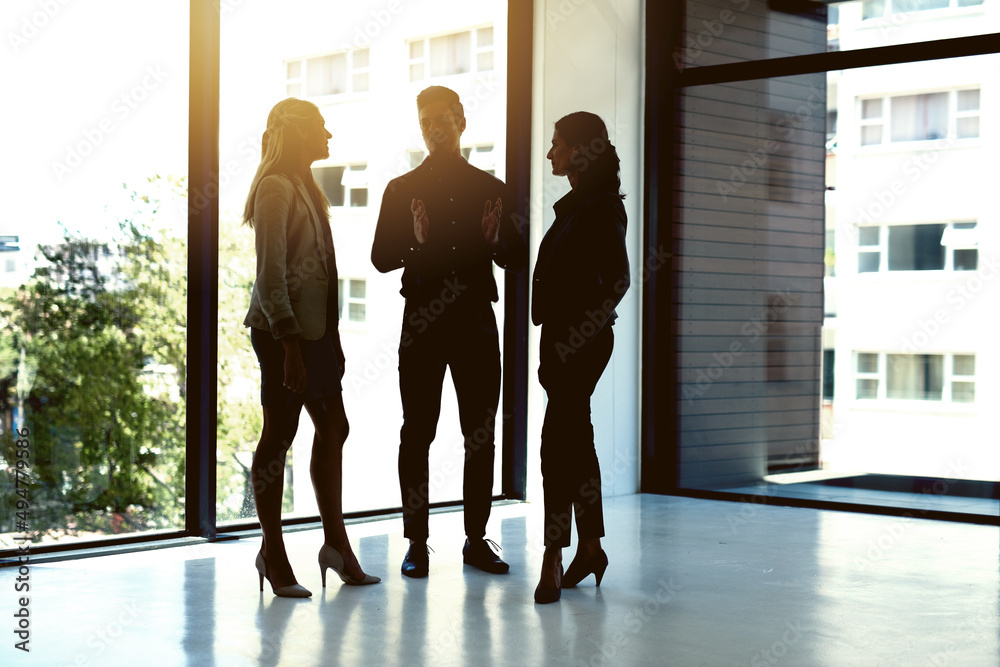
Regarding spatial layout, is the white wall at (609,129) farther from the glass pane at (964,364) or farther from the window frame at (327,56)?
the glass pane at (964,364)

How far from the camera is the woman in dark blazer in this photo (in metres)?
3.29

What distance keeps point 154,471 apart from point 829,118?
3.53m

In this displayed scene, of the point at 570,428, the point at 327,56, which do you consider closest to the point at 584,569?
the point at 570,428

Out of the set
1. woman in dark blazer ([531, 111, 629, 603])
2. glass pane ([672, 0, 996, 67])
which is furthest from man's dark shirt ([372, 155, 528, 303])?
glass pane ([672, 0, 996, 67])

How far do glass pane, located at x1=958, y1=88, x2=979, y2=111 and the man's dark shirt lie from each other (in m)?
2.46

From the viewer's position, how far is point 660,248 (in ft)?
19.0

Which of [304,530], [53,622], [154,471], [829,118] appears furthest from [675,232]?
[53,622]

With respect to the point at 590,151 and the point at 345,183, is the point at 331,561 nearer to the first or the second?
the point at 590,151

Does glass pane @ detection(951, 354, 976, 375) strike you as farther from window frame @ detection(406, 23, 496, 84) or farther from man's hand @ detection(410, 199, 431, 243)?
man's hand @ detection(410, 199, 431, 243)

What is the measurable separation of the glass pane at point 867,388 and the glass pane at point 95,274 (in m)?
3.15

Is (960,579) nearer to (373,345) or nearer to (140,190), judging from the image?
(373,345)

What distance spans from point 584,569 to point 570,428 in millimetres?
471

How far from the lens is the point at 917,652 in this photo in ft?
9.12

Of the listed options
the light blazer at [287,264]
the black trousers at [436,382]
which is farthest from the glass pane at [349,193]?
the light blazer at [287,264]
